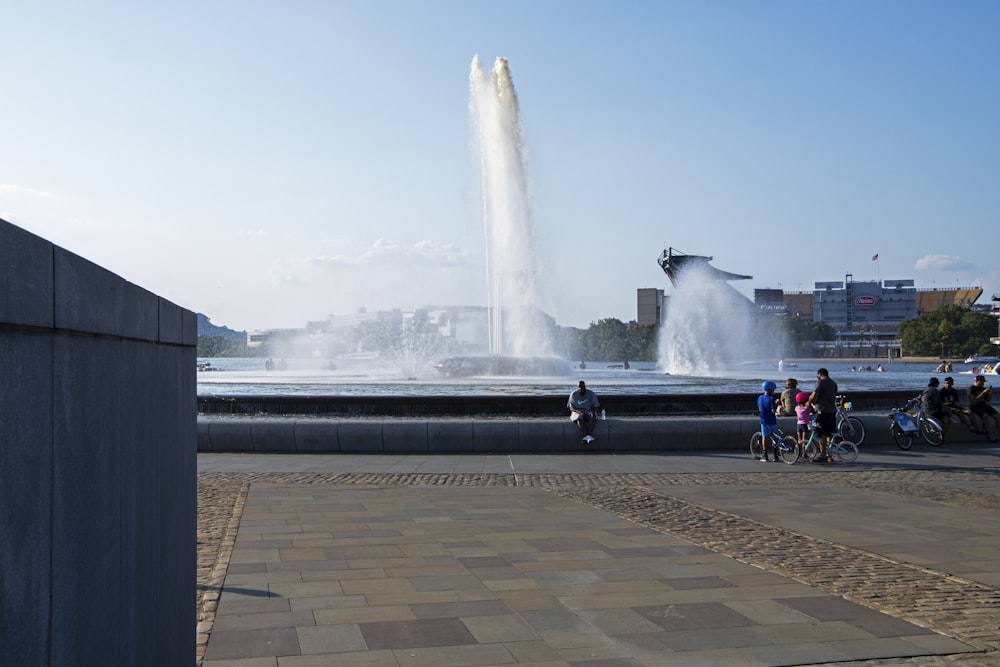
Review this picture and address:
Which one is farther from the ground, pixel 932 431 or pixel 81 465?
pixel 81 465

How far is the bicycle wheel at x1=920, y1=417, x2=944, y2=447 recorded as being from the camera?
20000mm

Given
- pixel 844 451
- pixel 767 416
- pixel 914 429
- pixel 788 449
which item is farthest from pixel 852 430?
pixel 767 416

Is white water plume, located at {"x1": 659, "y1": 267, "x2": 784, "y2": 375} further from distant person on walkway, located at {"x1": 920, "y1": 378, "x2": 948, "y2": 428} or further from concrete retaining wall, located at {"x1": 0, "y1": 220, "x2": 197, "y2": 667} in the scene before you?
concrete retaining wall, located at {"x1": 0, "y1": 220, "x2": 197, "y2": 667}

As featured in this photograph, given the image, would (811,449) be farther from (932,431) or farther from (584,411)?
(932,431)

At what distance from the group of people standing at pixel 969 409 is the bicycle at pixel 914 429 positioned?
218 mm

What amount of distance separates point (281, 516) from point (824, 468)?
31.6 feet

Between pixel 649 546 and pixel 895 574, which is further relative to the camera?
pixel 649 546

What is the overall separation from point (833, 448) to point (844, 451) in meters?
0.19

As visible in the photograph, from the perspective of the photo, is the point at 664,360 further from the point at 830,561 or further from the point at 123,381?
the point at 123,381

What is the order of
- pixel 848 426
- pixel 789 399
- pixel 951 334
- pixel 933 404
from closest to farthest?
pixel 789 399 < pixel 848 426 < pixel 933 404 < pixel 951 334

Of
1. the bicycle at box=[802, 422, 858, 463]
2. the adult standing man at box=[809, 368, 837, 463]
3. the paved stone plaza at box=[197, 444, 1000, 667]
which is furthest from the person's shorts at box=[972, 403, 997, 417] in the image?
the paved stone plaza at box=[197, 444, 1000, 667]

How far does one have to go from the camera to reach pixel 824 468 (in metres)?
16.6

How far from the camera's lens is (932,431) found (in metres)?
20.1

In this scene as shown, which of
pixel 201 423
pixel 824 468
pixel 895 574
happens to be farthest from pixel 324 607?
pixel 201 423
